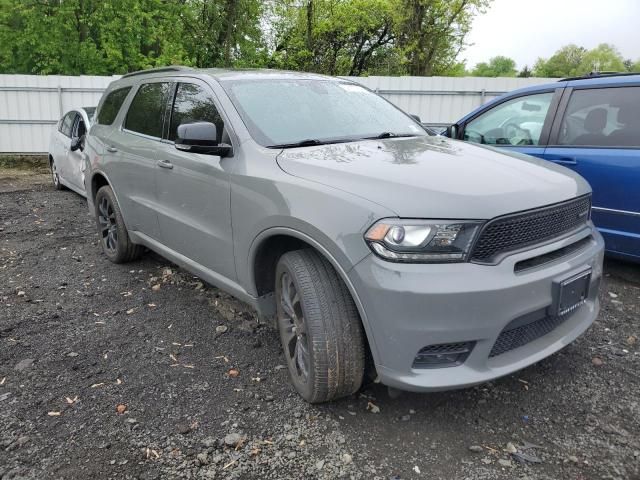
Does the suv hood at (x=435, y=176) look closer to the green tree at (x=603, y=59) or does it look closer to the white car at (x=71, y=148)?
the white car at (x=71, y=148)

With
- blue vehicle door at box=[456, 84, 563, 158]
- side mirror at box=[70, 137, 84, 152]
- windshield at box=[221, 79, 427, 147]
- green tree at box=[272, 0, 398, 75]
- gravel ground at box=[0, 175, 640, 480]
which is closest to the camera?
gravel ground at box=[0, 175, 640, 480]

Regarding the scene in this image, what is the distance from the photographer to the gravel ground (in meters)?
2.29

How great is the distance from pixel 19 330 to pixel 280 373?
6.69 feet

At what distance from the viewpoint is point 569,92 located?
464cm

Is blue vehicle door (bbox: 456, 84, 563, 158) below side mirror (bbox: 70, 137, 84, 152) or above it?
above

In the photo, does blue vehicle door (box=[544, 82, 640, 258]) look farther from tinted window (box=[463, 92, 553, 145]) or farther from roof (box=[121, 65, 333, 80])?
roof (box=[121, 65, 333, 80])

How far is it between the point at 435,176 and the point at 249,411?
155cm

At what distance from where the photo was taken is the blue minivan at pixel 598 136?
411 cm

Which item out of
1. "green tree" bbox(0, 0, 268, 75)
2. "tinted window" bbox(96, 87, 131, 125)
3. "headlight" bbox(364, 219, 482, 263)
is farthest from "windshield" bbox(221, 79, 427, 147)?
"green tree" bbox(0, 0, 268, 75)

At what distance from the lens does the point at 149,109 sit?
429cm

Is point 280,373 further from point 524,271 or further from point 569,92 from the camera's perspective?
point 569,92

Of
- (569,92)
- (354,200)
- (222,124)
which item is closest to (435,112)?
(569,92)

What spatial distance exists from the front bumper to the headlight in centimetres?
4

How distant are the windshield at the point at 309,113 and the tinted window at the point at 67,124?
6198mm
